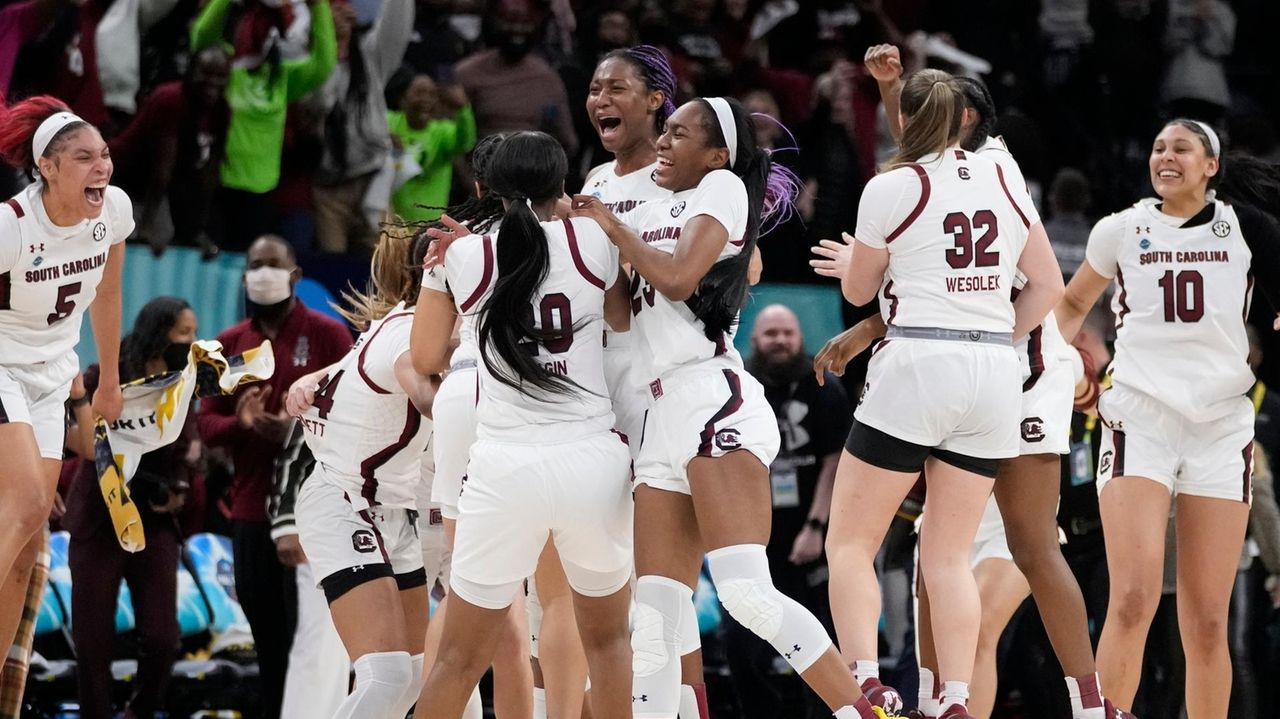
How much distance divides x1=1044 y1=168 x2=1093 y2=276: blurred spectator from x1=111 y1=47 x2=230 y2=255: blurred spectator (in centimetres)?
526

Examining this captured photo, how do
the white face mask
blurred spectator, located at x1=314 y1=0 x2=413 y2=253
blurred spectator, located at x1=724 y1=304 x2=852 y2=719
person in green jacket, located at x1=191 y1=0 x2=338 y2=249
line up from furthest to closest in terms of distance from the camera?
blurred spectator, located at x1=314 y1=0 x2=413 y2=253 → person in green jacket, located at x1=191 y1=0 x2=338 y2=249 → blurred spectator, located at x1=724 y1=304 x2=852 y2=719 → the white face mask

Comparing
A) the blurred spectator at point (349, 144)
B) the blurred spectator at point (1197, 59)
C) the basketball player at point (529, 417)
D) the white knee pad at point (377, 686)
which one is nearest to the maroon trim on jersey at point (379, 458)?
the white knee pad at point (377, 686)

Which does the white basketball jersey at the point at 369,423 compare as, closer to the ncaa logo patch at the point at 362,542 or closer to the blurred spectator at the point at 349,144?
the ncaa logo patch at the point at 362,542

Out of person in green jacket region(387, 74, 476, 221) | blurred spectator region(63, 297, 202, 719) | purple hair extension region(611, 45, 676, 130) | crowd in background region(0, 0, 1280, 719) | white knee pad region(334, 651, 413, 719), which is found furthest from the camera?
person in green jacket region(387, 74, 476, 221)

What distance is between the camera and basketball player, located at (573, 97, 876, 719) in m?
5.29

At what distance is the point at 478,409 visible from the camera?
5367mm

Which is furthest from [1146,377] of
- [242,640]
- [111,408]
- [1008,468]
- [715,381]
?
[242,640]

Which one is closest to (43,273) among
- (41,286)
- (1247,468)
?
(41,286)

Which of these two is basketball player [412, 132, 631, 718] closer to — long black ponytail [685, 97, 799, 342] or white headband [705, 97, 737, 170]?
long black ponytail [685, 97, 799, 342]

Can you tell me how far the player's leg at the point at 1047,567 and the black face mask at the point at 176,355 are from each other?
4.04 m

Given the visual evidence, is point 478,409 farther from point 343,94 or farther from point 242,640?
point 343,94

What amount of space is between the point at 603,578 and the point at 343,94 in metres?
5.90

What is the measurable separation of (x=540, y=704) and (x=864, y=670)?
137 centimetres

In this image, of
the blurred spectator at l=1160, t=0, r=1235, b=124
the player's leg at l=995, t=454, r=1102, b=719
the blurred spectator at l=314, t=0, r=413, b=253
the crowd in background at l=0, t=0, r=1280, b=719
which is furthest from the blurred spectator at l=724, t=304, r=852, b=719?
the blurred spectator at l=1160, t=0, r=1235, b=124
